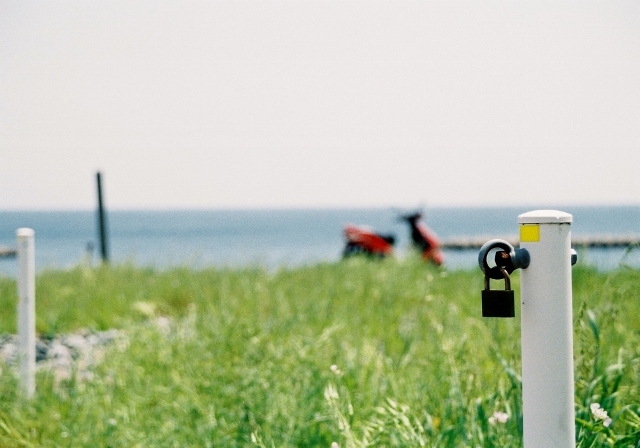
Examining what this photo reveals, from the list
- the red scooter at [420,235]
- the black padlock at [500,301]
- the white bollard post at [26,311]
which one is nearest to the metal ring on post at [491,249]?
the black padlock at [500,301]

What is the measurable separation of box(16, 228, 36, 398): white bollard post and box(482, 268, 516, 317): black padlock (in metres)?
3.19

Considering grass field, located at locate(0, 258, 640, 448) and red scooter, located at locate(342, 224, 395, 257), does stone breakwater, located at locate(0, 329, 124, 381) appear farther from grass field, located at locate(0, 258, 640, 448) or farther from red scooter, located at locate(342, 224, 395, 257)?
red scooter, located at locate(342, 224, 395, 257)

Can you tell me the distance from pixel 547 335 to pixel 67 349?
4813mm

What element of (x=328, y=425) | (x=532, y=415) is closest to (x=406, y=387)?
→ (x=328, y=425)

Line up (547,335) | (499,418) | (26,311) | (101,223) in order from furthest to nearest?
(101,223), (26,311), (499,418), (547,335)

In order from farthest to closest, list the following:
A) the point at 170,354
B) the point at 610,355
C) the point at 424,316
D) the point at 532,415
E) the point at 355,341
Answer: the point at 424,316
the point at 355,341
the point at 170,354
the point at 610,355
the point at 532,415

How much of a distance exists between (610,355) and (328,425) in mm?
1527

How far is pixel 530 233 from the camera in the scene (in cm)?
180

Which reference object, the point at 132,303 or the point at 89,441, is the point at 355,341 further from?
the point at 132,303

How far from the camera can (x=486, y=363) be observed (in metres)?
4.00

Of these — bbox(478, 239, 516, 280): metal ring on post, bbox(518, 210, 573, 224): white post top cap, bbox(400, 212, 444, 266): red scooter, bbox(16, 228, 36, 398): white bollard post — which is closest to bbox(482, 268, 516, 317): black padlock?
bbox(478, 239, 516, 280): metal ring on post

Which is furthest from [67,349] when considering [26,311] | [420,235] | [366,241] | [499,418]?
[420,235]

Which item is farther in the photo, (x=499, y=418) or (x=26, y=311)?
(x=26, y=311)

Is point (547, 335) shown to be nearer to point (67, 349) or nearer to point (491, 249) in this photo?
point (491, 249)
